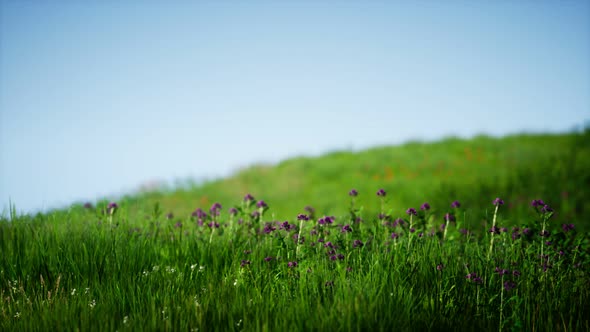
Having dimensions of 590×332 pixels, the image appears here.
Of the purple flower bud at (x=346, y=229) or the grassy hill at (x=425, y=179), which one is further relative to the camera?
the grassy hill at (x=425, y=179)

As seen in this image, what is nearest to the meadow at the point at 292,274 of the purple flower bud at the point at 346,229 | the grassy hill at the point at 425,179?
the purple flower bud at the point at 346,229

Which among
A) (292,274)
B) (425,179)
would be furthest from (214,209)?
(425,179)

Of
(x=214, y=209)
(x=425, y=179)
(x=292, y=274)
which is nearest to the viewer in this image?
(x=292, y=274)

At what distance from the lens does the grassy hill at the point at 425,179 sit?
14.6 metres

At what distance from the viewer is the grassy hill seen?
1464cm

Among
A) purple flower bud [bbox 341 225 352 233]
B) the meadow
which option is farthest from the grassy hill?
purple flower bud [bbox 341 225 352 233]

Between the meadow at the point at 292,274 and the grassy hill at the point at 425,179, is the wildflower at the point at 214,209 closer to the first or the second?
the meadow at the point at 292,274

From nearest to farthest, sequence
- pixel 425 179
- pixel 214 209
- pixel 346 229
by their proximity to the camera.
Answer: pixel 346 229, pixel 214 209, pixel 425 179

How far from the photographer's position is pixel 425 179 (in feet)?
53.9

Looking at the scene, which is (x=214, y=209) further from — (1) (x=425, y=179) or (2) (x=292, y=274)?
(1) (x=425, y=179)

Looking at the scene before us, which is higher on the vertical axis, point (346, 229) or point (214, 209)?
point (214, 209)

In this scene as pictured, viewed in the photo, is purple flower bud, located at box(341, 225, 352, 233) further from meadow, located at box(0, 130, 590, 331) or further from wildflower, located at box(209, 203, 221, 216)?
wildflower, located at box(209, 203, 221, 216)

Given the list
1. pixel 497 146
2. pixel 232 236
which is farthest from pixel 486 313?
pixel 497 146

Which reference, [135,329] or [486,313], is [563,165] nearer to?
[486,313]
